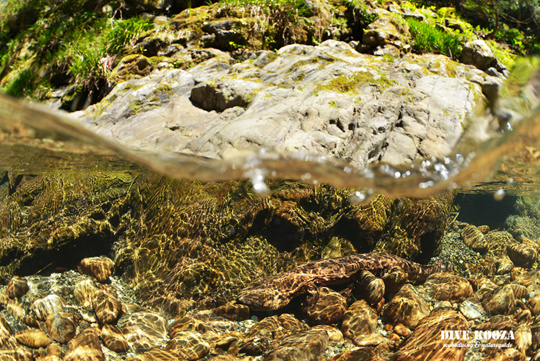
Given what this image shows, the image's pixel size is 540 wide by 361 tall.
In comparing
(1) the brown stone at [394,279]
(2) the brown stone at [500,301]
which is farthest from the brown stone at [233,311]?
(2) the brown stone at [500,301]

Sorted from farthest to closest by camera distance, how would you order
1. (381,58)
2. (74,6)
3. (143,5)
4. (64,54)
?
(74,6) → (143,5) → (64,54) → (381,58)

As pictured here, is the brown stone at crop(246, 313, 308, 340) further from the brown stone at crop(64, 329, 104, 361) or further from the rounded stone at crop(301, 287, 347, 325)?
the brown stone at crop(64, 329, 104, 361)

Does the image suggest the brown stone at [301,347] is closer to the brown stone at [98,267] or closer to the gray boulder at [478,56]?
the brown stone at [98,267]

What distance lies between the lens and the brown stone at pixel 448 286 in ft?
16.8

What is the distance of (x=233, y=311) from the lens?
15.9ft

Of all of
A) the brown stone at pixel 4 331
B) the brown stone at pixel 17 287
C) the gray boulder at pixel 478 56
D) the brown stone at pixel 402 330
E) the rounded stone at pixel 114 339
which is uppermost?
the gray boulder at pixel 478 56

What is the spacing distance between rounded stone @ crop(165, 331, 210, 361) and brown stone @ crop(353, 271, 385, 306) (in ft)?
6.80

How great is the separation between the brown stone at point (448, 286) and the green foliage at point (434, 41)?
5848mm

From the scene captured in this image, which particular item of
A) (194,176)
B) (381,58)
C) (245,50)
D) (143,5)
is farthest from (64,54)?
(381,58)

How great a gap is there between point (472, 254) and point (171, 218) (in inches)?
179

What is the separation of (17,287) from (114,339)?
1.55 meters

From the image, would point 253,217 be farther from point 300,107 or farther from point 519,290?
point 519,290

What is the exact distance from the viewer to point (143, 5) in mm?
10344

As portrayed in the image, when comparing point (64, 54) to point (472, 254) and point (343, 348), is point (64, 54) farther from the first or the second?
point (472, 254)
